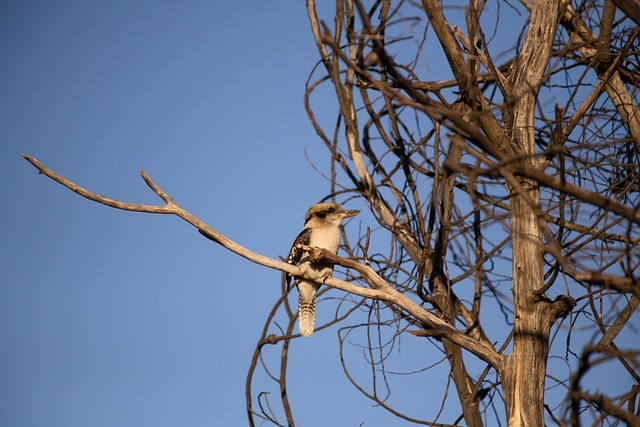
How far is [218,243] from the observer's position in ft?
14.4

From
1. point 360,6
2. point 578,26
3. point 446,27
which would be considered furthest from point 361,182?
point 360,6

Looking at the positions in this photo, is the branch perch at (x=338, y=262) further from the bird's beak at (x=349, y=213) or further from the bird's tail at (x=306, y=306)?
the bird's tail at (x=306, y=306)

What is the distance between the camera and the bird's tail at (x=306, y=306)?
257 inches

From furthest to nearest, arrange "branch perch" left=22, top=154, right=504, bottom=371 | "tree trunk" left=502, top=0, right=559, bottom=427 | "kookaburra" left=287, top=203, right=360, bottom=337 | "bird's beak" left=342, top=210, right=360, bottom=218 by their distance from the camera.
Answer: "bird's beak" left=342, top=210, right=360, bottom=218
"kookaburra" left=287, top=203, right=360, bottom=337
"branch perch" left=22, top=154, right=504, bottom=371
"tree trunk" left=502, top=0, right=559, bottom=427

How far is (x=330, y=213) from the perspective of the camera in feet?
21.3

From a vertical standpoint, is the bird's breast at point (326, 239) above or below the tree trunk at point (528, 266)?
above

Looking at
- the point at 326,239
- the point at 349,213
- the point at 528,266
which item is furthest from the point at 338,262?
the point at 349,213

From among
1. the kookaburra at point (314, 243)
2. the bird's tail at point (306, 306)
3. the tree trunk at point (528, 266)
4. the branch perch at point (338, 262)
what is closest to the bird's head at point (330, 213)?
the kookaburra at point (314, 243)

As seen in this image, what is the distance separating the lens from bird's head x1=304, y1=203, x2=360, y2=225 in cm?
645

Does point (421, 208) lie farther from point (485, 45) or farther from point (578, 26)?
point (578, 26)

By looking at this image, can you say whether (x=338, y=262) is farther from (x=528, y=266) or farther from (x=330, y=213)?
(x=330, y=213)

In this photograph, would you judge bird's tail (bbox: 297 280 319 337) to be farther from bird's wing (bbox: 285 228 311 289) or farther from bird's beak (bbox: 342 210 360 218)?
bird's beak (bbox: 342 210 360 218)

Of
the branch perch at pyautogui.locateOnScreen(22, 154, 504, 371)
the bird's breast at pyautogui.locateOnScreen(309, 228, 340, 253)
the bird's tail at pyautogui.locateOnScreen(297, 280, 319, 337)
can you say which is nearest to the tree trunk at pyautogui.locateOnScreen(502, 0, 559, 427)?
the branch perch at pyautogui.locateOnScreen(22, 154, 504, 371)

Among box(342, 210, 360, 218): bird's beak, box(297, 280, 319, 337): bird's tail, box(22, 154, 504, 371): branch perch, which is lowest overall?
box(22, 154, 504, 371): branch perch
